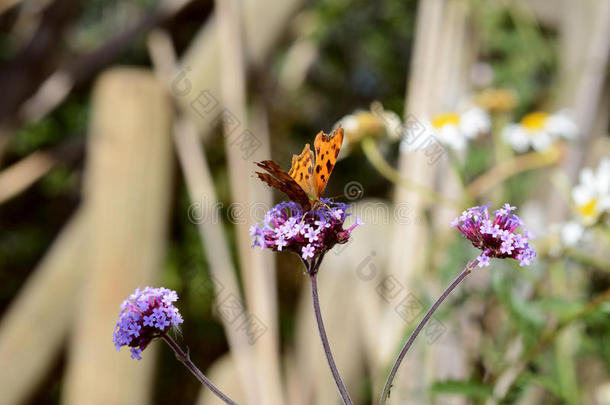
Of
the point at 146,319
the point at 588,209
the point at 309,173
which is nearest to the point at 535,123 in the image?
the point at 588,209

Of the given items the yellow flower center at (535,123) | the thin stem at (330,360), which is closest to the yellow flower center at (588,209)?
the yellow flower center at (535,123)

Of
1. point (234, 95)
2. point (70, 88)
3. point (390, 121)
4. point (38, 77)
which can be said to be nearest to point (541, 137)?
point (390, 121)

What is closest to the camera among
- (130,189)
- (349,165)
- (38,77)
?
(130,189)

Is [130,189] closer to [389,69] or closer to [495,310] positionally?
[495,310]

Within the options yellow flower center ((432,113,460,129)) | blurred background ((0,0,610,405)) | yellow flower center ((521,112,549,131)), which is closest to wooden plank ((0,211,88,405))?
blurred background ((0,0,610,405))

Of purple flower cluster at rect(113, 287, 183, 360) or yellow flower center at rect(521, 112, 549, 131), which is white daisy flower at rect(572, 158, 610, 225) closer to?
yellow flower center at rect(521, 112, 549, 131)

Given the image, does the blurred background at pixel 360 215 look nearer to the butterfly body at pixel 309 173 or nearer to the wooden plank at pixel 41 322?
the wooden plank at pixel 41 322
